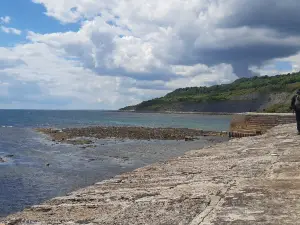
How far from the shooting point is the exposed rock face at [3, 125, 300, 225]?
5434 mm

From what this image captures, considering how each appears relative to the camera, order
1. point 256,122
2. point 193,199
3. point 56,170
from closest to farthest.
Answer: point 193,199
point 56,170
point 256,122

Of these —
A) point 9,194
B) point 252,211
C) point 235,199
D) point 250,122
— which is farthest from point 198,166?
point 250,122

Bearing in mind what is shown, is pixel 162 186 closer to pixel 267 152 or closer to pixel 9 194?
pixel 267 152

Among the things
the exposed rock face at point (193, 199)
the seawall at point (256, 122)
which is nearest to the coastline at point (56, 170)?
the exposed rock face at point (193, 199)

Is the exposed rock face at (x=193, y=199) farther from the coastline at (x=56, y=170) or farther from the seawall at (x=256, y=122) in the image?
the seawall at (x=256, y=122)

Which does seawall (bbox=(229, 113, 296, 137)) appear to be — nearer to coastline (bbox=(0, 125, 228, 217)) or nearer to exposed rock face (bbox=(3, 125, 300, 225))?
coastline (bbox=(0, 125, 228, 217))

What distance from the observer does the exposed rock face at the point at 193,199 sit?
5.43 meters

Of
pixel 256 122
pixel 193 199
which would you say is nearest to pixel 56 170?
pixel 256 122

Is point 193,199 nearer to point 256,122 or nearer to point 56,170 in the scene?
point 56,170

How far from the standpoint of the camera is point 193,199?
6.61 metres

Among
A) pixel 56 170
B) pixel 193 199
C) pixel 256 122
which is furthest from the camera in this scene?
pixel 256 122

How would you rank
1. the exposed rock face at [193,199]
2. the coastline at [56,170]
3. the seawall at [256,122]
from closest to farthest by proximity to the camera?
the exposed rock face at [193,199] → the coastline at [56,170] → the seawall at [256,122]

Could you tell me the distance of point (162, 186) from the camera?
842cm

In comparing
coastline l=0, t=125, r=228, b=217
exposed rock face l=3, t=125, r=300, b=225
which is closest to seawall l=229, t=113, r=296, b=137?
coastline l=0, t=125, r=228, b=217
